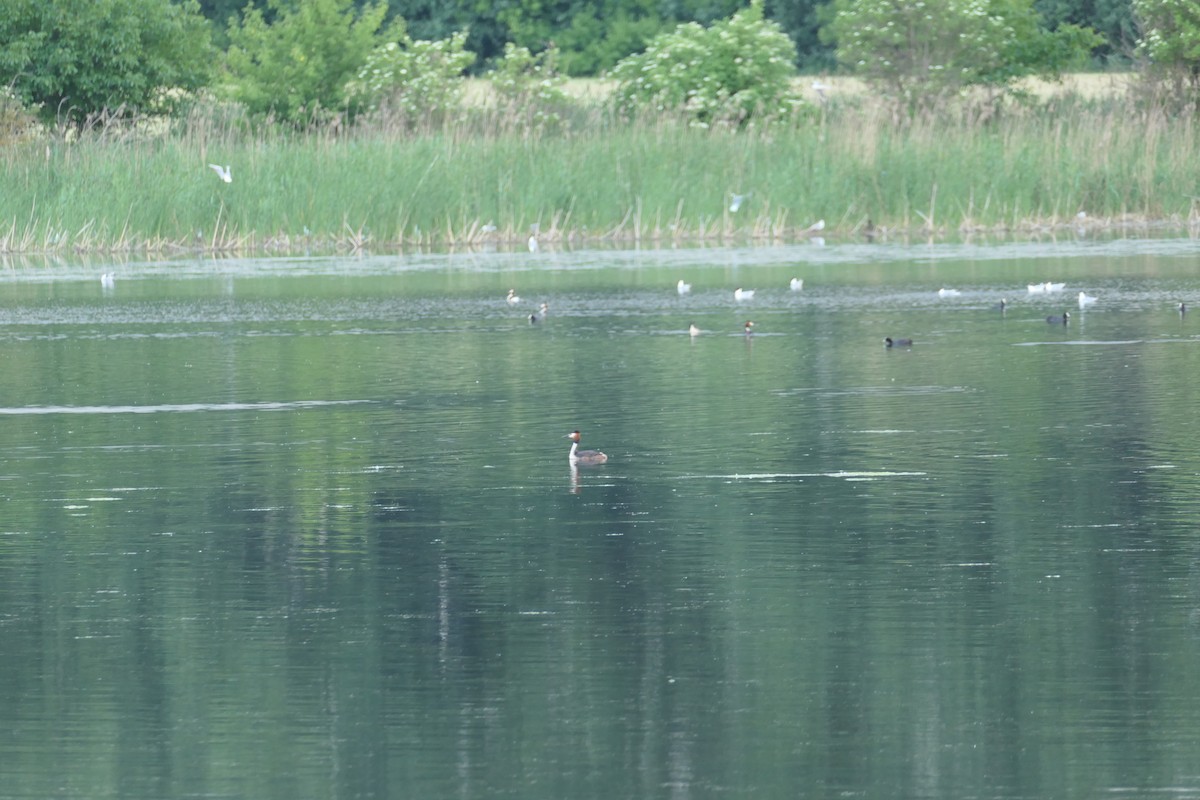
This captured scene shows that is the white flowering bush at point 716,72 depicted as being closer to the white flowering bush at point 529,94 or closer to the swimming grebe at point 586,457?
the white flowering bush at point 529,94

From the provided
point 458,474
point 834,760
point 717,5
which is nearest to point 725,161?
point 458,474

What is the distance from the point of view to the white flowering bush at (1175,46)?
37.8 metres

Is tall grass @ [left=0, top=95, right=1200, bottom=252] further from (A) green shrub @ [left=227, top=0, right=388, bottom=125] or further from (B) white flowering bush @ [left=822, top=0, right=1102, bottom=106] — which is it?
(B) white flowering bush @ [left=822, top=0, right=1102, bottom=106]

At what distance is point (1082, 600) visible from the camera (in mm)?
6996

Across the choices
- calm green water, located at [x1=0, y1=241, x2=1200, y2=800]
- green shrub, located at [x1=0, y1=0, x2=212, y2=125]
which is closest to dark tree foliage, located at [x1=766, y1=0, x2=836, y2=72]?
green shrub, located at [x1=0, y1=0, x2=212, y2=125]

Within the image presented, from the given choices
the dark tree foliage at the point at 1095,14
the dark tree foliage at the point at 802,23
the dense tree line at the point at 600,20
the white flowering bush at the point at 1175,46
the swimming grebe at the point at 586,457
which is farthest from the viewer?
the dark tree foliage at the point at 802,23

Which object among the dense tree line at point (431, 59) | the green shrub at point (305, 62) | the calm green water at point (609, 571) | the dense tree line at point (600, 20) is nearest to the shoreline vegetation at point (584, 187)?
the dense tree line at point (431, 59)

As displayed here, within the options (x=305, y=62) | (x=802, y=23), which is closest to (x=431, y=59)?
(x=305, y=62)

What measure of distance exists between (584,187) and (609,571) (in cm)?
2099

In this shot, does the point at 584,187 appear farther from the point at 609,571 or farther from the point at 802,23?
the point at 802,23

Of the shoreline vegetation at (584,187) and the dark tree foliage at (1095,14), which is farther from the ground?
the dark tree foliage at (1095,14)

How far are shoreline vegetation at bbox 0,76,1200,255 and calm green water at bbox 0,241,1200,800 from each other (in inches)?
460

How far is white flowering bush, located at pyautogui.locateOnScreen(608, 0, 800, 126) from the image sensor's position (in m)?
38.7

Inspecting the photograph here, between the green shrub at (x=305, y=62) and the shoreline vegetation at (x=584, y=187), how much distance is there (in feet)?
32.2
